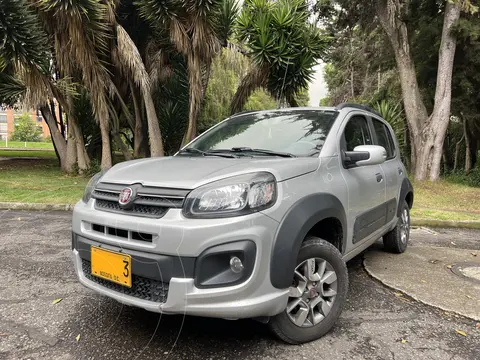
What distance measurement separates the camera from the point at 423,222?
6418 mm

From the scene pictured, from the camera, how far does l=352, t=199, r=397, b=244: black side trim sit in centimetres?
308

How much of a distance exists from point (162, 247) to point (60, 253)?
9.34 feet

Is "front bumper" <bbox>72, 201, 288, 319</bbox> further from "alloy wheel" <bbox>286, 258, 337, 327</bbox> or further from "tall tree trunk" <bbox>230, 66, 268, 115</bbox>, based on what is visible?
"tall tree trunk" <bbox>230, 66, 268, 115</bbox>

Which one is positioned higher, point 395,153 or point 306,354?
point 395,153

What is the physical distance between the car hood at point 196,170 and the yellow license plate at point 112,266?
45 cm

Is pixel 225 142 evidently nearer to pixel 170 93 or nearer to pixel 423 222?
pixel 423 222

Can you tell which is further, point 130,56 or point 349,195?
point 130,56

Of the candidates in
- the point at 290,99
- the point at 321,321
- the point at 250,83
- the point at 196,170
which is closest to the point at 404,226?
the point at 321,321

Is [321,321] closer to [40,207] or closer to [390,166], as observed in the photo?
[390,166]

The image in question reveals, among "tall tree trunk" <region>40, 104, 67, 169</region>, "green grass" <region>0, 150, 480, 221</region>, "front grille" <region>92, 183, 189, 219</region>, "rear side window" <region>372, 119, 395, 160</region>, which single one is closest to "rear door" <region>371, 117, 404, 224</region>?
"rear side window" <region>372, 119, 395, 160</region>

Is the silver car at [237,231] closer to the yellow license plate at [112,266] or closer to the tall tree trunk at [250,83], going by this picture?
the yellow license plate at [112,266]

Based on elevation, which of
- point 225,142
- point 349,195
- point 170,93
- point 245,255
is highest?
point 170,93

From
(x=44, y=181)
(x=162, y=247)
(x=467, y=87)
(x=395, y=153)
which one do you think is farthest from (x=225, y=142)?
(x=467, y=87)

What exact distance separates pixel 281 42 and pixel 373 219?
280 inches
